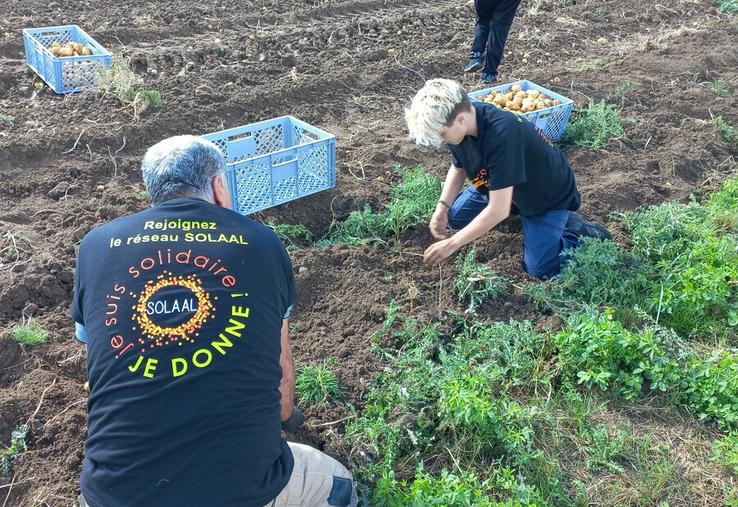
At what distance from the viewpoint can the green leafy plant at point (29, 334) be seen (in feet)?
12.6

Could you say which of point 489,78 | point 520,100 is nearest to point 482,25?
point 489,78

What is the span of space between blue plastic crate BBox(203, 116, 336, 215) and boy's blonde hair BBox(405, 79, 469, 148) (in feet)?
3.64

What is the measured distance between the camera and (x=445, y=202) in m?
4.72

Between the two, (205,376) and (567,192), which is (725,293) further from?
(205,376)

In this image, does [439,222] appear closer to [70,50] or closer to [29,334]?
[29,334]

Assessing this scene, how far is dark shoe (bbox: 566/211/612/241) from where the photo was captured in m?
4.83

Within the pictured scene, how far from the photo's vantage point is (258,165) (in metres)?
4.82

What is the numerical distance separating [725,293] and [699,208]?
1.12 m

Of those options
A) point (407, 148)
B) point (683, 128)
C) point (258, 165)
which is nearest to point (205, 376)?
point (258, 165)

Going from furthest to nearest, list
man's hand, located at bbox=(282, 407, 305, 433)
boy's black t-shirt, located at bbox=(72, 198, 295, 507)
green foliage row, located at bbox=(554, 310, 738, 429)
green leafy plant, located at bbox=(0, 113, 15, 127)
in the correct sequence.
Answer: green leafy plant, located at bbox=(0, 113, 15, 127) < green foliage row, located at bbox=(554, 310, 738, 429) < man's hand, located at bbox=(282, 407, 305, 433) < boy's black t-shirt, located at bbox=(72, 198, 295, 507)

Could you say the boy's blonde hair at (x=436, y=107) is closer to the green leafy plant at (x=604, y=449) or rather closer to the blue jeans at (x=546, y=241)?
the blue jeans at (x=546, y=241)

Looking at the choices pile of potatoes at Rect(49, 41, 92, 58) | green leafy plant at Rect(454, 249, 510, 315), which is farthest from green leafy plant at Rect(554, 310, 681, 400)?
pile of potatoes at Rect(49, 41, 92, 58)

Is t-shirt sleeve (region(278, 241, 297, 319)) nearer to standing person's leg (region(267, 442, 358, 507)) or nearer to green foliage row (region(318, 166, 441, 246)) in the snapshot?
standing person's leg (region(267, 442, 358, 507))

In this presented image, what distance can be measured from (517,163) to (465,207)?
102cm
